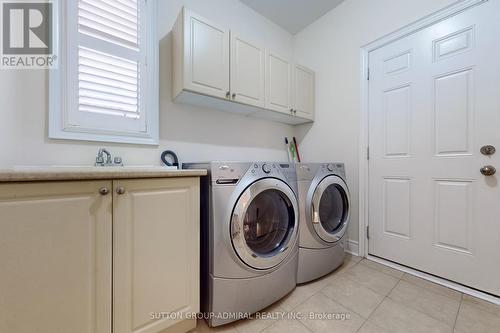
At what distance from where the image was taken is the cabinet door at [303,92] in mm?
2115

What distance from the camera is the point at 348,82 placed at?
2.04 meters

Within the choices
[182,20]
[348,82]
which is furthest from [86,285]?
[348,82]

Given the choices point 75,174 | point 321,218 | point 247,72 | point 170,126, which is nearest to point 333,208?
point 321,218

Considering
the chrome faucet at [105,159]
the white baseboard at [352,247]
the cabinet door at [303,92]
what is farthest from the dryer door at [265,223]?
the cabinet door at [303,92]

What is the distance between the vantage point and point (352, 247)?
6.57 ft

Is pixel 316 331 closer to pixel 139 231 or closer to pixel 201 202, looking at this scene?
pixel 201 202

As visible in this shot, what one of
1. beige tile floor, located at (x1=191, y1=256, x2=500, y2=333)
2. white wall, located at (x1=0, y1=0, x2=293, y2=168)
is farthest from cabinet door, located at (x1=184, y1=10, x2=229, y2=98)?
beige tile floor, located at (x1=191, y1=256, x2=500, y2=333)

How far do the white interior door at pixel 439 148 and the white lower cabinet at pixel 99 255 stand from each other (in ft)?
5.54

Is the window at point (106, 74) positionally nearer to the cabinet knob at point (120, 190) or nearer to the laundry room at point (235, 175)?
the laundry room at point (235, 175)

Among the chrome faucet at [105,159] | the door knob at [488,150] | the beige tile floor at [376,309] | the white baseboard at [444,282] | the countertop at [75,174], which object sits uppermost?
the door knob at [488,150]

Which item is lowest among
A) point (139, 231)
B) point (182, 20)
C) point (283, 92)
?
point (139, 231)

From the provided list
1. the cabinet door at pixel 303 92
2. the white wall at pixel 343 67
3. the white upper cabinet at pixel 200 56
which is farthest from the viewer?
the cabinet door at pixel 303 92

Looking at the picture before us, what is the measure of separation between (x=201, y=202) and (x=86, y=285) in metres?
0.58

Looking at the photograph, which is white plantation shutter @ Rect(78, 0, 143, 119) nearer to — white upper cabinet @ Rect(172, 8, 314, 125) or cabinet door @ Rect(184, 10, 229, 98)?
white upper cabinet @ Rect(172, 8, 314, 125)
